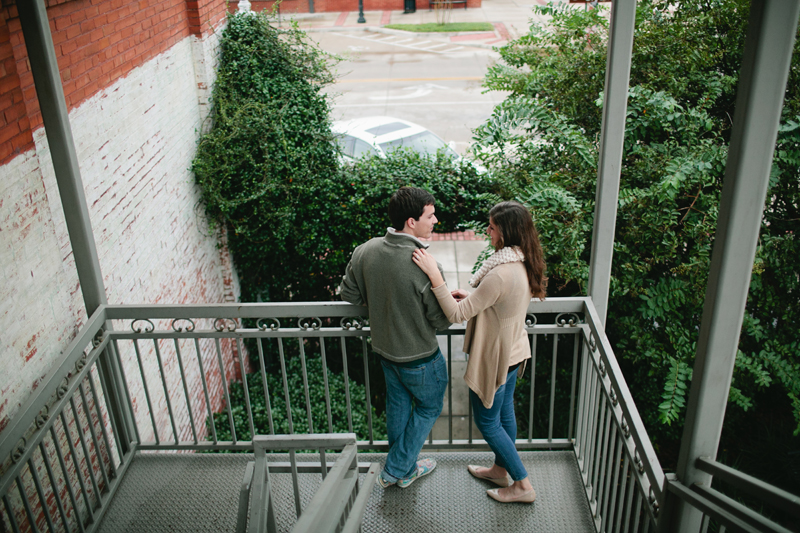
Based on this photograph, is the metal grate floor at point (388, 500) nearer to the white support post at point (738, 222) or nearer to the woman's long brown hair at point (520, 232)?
the white support post at point (738, 222)

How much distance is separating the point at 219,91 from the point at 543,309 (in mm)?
4577

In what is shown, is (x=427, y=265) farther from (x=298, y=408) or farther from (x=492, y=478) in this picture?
(x=298, y=408)

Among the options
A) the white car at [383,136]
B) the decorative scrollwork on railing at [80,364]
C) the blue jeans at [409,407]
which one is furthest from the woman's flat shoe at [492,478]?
the white car at [383,136]

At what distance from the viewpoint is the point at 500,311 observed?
2.76 meters

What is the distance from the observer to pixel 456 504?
10.4 feet

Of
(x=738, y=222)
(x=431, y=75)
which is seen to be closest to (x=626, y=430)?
(x=738, y=222)

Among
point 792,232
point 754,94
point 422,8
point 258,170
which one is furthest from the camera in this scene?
point 422,8

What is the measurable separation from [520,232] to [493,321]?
1.44ft

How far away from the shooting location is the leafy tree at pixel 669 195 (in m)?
4.62

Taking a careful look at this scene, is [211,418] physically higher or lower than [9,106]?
lower

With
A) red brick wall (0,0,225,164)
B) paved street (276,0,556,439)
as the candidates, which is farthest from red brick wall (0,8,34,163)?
paved street (276,0,556,439)

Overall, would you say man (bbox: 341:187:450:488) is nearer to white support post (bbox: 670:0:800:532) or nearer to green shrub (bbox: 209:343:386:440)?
white support post (bbox: 670:0:800:532)

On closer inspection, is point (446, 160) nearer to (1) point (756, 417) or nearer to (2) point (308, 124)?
(2) point (308, 124)

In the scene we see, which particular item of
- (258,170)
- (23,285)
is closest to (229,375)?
(258,170)
